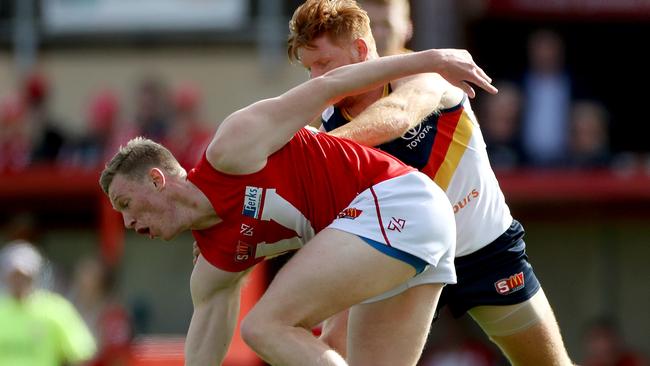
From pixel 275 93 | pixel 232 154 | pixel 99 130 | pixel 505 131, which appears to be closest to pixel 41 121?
pixel 99 130

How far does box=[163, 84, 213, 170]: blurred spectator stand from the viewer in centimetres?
1185

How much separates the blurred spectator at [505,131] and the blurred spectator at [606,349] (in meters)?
1.51

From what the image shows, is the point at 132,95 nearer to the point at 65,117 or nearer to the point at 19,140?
the point at 65,117

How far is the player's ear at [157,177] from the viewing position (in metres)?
5.32

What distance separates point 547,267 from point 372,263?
8.00m

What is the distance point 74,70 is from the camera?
1507 cm

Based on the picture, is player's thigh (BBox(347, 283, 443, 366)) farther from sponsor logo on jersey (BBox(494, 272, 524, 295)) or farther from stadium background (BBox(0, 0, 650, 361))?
stadium background (BBox(0, 0, 650, 361))

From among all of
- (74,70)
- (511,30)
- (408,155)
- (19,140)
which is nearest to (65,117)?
(74,70)

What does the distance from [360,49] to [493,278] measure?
114cm

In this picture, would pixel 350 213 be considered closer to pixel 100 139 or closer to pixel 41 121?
pixel 100 139

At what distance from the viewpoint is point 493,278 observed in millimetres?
6074

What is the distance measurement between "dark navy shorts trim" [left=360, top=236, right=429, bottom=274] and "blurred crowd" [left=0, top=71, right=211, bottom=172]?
687cm

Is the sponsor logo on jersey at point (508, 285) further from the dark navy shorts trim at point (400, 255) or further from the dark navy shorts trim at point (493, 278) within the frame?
the dark navy shorts trim at point (400, 255)

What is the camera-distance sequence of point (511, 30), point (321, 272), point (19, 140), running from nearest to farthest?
point (321, 272) → point (19, 140) → point (511, 30)
